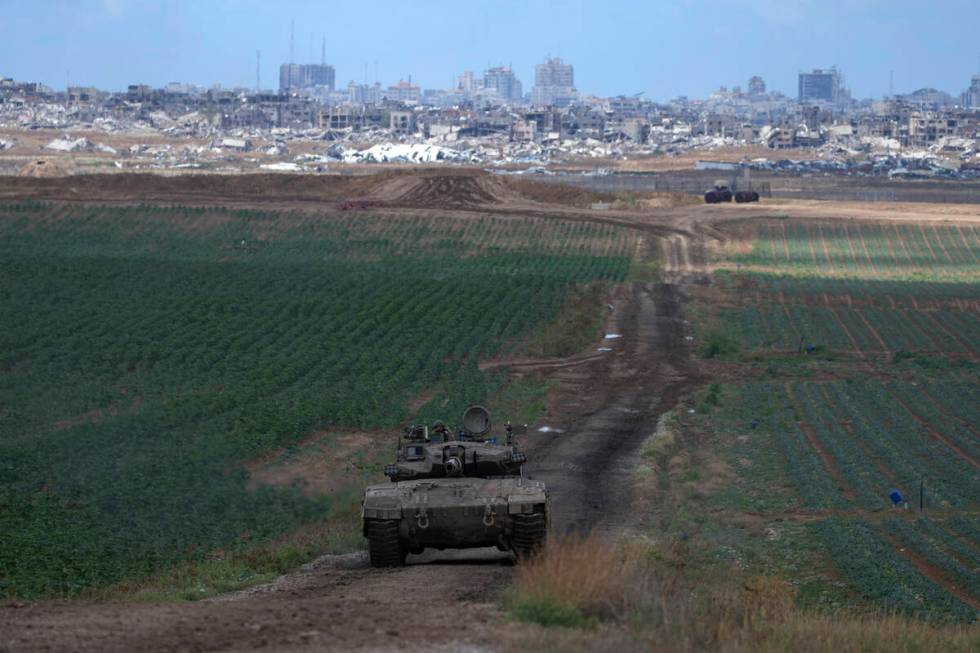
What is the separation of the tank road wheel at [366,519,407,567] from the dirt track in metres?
0.33

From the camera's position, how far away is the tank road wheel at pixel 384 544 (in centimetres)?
1795

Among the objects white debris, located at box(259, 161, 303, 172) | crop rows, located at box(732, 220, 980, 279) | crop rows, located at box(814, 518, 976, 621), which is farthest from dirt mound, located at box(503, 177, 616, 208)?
crop rows, located at box(814, 518, 976, 621)

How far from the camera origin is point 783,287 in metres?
61.8

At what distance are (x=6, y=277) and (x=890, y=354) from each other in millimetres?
33309

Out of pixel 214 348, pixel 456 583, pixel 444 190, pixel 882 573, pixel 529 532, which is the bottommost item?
pixel 214 348

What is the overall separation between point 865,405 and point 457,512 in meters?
19.7

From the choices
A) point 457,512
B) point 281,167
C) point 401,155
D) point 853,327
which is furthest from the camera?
point 401,155

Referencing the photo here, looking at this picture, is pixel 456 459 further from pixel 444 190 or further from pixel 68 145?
pixel 68 145

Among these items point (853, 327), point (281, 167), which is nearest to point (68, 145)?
point (281, 167)

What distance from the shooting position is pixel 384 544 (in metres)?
18.1

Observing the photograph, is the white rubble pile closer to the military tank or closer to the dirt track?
the dirt track

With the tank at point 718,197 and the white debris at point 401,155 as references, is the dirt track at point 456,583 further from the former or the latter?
the white debris at point 401,155

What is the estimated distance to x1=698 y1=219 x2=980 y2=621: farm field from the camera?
19672 millimetres

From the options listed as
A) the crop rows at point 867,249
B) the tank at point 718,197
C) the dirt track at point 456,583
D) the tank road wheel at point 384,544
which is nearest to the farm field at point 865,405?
the crop rows at point 867,249
